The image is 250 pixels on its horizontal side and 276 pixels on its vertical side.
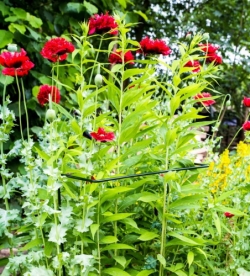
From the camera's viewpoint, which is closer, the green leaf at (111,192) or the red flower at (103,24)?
the green leaf at (111,192)

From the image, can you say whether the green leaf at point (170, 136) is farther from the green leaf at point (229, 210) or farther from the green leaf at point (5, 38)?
the green leaf at point (5, 38)

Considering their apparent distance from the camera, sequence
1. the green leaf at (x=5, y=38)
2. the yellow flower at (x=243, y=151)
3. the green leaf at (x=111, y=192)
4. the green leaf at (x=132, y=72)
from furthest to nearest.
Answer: the green leaf at (x=5, y=38), the yellow flower at (x=243, y=151), the green leaf at (x=132, y=72), the green leaf at (x=111, y=192)

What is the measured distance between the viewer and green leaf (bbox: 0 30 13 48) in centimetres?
192

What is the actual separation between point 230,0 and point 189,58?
3.97 meters

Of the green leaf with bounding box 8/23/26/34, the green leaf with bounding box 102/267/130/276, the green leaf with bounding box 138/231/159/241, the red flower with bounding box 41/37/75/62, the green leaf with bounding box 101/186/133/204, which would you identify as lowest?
the green leaf with bounding box 102/267/130/276

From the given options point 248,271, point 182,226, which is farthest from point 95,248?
point 248,271

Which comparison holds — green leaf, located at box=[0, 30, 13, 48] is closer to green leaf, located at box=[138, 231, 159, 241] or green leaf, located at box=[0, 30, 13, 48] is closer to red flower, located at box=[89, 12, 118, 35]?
red flower, located at box=[89, 12, 118, 35]

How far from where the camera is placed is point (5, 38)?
6.32 ft

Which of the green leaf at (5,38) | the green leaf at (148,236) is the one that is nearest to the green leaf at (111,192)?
the green leaf at (148,236)

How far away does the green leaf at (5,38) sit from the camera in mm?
1916

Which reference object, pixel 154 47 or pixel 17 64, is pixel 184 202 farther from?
pixel 17 64

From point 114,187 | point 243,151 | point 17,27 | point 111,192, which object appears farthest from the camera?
point 17,27

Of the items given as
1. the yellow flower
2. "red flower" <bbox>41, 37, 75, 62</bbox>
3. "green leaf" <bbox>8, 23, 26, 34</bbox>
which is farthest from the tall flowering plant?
"green leaf" <bbox>8, 23, 26, 34</bbox>

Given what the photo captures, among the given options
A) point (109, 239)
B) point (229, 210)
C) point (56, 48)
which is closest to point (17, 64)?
point (56, 48)
